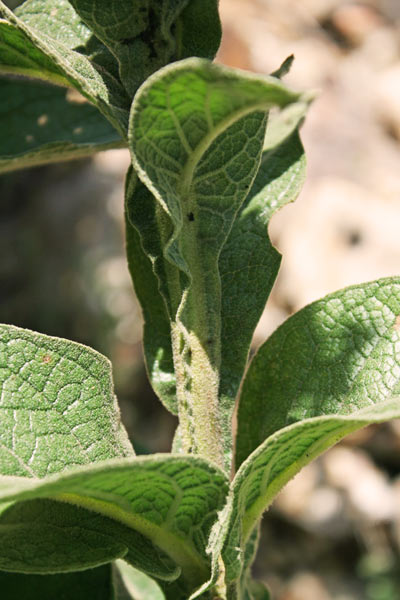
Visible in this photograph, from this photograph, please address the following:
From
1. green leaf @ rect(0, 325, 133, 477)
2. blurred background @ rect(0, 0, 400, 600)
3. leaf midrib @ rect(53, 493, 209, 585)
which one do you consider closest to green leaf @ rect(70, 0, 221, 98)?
green leaf @ rect(0, 325, 133, 477)

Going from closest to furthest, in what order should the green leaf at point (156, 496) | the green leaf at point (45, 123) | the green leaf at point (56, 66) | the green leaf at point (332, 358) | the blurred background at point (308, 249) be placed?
the green leaf at point (156, 496) < the green leaf at point (56, 66) < the green leaf at point (332, 358) < the green leaf at point (45, 123) < the blurred background at point (308, 249)

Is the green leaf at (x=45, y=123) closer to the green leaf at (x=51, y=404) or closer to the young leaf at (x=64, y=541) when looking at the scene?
the green leaf at (x=51, y=404)

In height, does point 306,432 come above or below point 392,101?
above

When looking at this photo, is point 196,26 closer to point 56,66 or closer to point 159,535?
point 56,66

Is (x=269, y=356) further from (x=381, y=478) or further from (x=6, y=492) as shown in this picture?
(x=381, y=478)

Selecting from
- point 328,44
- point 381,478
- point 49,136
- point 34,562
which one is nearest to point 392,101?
point 328,44

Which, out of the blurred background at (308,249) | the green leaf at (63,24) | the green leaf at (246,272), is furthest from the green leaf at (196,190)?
the blurred background at (308,249)
